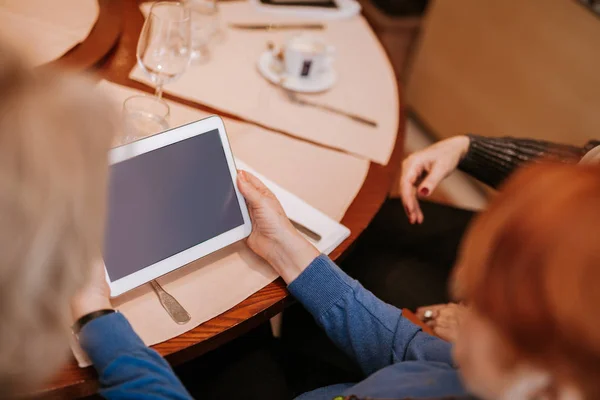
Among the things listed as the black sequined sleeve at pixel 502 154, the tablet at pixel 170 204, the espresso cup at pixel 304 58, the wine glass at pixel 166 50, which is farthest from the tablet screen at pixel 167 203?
the black sequined sleeve at pixel 502 154

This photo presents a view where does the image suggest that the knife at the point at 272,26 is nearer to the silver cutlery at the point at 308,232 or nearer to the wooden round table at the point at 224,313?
the wooden round table at the point at 224,313

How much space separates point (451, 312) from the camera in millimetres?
1265

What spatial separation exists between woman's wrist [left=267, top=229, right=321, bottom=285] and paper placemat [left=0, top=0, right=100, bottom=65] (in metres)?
0.67

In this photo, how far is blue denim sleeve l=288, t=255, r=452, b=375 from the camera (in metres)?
1.01

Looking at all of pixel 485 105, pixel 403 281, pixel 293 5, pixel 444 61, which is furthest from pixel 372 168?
pixel 444 61

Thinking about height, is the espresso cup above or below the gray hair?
below

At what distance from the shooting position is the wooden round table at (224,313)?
83 centimetres

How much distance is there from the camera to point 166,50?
4.09 feet

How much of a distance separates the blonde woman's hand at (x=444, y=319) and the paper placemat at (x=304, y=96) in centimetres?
35

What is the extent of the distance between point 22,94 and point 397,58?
2659 mm

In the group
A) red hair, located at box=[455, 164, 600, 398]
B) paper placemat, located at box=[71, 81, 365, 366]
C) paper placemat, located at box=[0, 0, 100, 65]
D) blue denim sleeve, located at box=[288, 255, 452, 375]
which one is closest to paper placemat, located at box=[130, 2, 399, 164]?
paper placemat, located at box=[0, 0, 100, 65]

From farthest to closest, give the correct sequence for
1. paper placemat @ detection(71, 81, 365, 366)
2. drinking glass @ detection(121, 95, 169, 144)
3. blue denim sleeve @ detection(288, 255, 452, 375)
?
drinking glass @ detection(121, 95, 169, 144) < blue denim sleeve @ detection(288, 255, 452, 375) < paper placemat @ detection(71, 81, 365, 366)

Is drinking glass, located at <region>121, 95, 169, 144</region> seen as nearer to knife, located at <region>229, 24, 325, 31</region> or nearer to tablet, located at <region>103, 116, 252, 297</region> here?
tablet, located at <region>103, 116, 252, 297</region>

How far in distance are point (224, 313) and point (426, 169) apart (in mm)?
657
